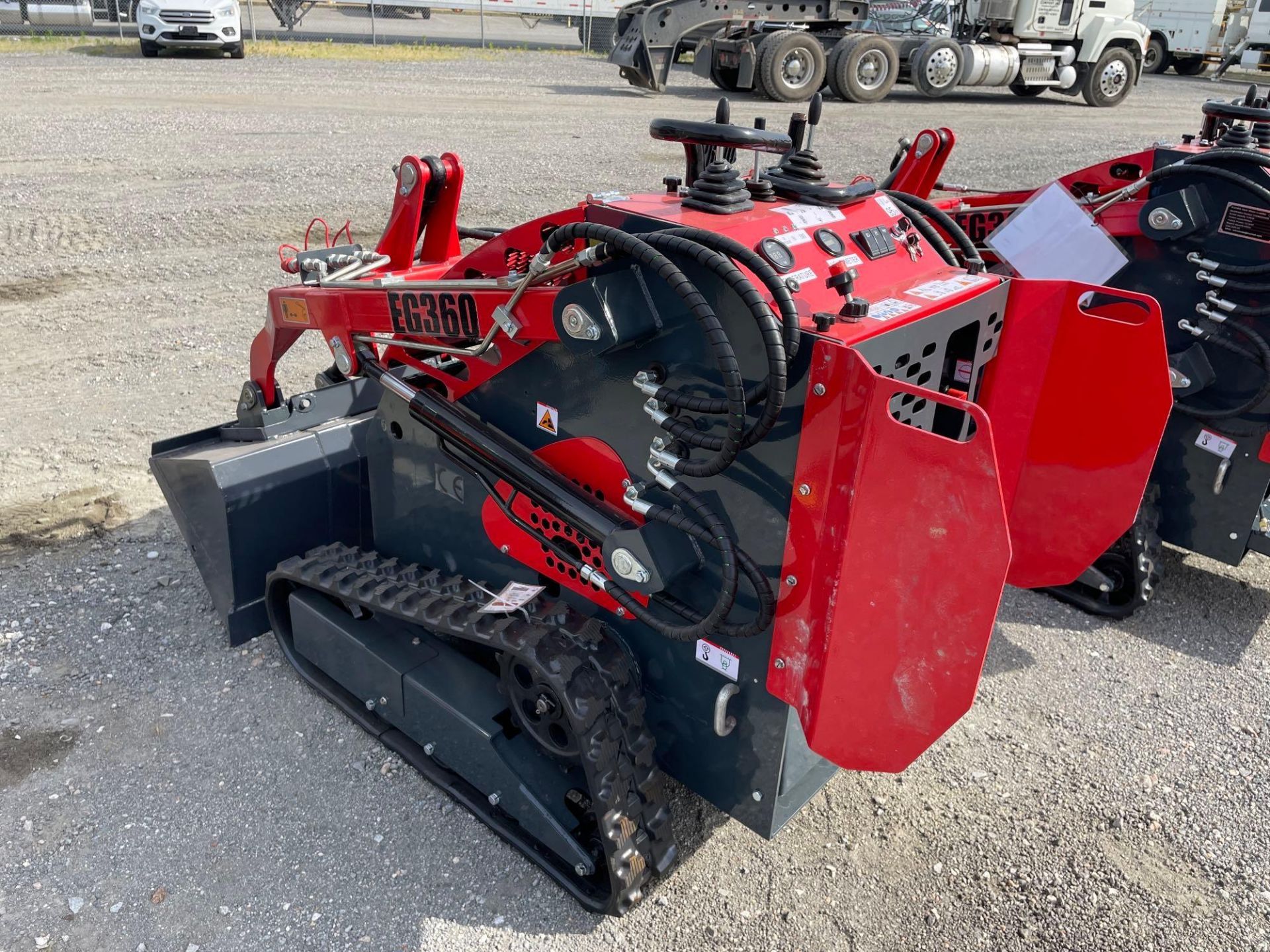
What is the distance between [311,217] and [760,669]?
7744 millimetres

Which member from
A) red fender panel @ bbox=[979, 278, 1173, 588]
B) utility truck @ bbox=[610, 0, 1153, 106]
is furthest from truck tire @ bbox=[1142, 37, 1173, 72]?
red fender panel @ bbox=[979, 278, 1173, 588]

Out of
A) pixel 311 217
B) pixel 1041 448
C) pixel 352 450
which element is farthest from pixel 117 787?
pixel 311 217

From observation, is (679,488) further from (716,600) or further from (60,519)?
(60,519)

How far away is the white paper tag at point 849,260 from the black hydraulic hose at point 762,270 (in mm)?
321

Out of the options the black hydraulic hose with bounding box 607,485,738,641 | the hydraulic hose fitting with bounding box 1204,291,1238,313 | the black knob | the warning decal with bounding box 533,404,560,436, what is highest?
the black knob

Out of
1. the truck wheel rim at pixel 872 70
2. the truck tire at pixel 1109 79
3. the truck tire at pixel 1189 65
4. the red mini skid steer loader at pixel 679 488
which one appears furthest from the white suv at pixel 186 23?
the truck tire at pixel 1189 65

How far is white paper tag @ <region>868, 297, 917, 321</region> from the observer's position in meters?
2.52

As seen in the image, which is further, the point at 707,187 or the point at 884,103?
the point at 884,103

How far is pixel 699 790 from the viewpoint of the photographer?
302 centimetres

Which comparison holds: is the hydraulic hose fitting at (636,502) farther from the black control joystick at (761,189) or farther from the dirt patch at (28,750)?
the dirt patch at (28,750)

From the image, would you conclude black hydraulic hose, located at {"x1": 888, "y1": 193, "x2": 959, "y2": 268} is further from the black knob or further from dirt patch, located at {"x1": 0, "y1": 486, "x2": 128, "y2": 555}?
dirt patch, located at {"x1": 0, "y1": 486, "x2": 128, "y2": 555}

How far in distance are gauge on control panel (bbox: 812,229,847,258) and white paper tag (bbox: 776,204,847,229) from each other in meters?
0.04

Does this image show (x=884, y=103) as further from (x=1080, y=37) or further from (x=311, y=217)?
(x=311, y=217)

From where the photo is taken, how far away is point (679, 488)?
2.59 metres
